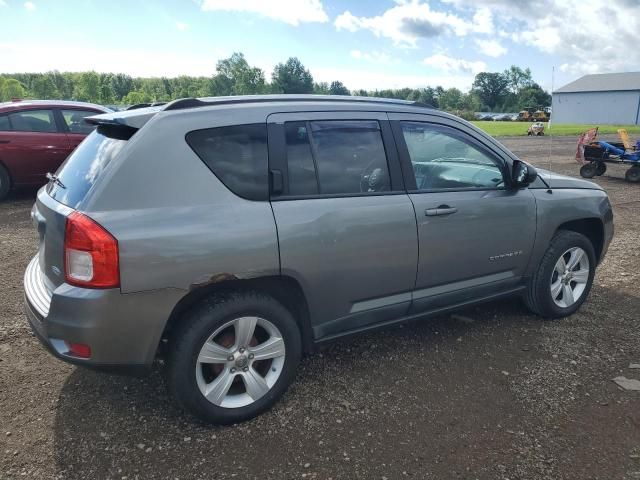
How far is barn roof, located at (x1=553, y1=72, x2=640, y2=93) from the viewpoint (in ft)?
247

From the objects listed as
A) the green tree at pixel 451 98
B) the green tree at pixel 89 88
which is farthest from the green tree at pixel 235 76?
the green tree at pixel 451 98

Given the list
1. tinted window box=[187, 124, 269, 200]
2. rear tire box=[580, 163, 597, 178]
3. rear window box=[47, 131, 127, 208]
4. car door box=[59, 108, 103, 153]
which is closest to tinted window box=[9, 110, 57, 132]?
car door box=[59, 108, 103, 153]

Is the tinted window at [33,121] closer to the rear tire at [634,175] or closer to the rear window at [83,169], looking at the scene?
the rear window at [83,169]

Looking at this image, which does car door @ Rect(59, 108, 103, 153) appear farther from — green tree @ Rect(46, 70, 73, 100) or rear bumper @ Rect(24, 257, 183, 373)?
green tree @ Rect(46, 70, 73, 100)

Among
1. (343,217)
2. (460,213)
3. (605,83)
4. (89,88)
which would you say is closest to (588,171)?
(460,213)

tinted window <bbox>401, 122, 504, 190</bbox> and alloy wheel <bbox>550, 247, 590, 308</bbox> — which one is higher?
→ tinted window <bbox>401, 122, 504, 190</bbox>

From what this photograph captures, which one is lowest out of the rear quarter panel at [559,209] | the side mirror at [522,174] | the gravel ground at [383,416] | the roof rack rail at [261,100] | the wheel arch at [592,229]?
the gravel ground at [383,416]

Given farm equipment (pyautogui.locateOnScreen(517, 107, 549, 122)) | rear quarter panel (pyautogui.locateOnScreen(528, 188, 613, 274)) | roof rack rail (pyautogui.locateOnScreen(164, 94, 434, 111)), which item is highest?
farm equipment (pyautogui.locateOnScreen(517, 107, 549, 122))

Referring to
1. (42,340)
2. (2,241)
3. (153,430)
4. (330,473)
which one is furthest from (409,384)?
(2,241)

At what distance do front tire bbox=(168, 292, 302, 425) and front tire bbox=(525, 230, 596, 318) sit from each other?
2.33 meters

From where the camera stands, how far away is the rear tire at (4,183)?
27.1 ft

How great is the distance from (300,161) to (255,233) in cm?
57

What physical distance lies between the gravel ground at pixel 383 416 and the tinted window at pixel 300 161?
1349 mm

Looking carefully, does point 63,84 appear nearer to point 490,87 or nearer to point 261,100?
point 490,87
